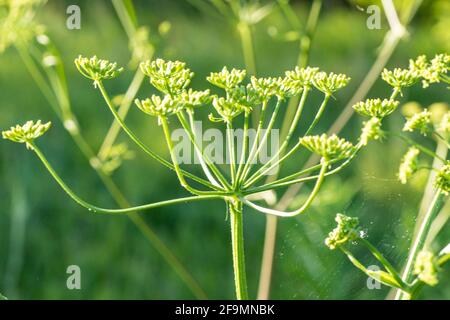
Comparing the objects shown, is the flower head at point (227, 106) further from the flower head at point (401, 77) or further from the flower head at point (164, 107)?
the flower head at point (401, 77)

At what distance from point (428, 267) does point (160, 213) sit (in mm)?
1975

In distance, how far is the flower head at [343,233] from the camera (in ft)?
2.02

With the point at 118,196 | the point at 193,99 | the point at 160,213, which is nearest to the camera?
the point at 193,99

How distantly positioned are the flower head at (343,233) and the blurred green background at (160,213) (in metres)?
0.63

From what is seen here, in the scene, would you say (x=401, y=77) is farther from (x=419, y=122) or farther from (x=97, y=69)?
(x=97, y=69)

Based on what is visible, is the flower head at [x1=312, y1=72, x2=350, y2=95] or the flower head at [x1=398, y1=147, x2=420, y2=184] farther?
the flower head at [x1=312, y1=72, x2=350, y2=95]

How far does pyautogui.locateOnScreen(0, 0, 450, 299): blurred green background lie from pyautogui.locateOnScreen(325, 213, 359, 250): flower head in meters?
0.63

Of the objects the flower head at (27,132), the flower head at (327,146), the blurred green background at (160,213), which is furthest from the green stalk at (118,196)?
the flower head at (327,146)

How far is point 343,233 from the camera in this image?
0.62 m

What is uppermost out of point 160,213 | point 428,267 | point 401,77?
point 160,213

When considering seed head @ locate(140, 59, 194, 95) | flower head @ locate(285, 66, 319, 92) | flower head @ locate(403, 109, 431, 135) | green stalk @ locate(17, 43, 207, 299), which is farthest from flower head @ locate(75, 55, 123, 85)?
green stalk @ locate(17, 43, 207, 299)

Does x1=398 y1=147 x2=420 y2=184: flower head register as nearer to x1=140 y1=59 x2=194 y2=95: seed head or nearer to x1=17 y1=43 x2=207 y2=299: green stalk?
x1=140 y1=59 x2=194 y2=95: seed head

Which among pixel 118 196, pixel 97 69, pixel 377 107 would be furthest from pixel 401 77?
pixel 118 196

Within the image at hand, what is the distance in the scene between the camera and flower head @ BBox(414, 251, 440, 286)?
538mm
